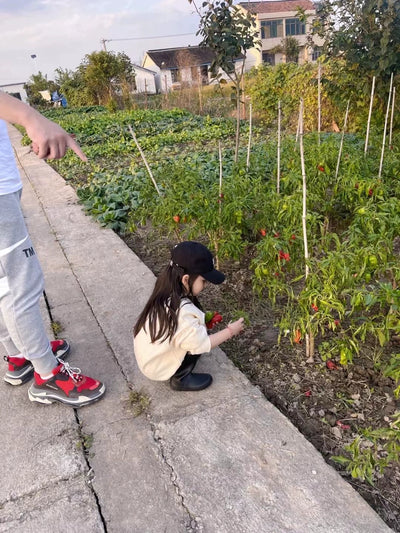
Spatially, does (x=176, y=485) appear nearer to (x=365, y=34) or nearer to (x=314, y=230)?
(x=314, y=230)

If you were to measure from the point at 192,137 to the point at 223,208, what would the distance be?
7.27 meters

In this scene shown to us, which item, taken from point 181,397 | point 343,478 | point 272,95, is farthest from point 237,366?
point 272,95

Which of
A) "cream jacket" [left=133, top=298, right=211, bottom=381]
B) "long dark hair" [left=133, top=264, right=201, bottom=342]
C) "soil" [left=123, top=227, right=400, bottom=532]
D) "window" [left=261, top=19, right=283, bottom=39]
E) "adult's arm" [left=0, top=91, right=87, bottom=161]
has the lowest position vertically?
"soil" [left=123, top=227, right=400, bottom=532]

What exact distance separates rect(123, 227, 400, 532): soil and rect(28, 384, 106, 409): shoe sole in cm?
83

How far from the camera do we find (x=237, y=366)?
2492mm

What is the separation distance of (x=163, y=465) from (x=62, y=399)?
658 mm

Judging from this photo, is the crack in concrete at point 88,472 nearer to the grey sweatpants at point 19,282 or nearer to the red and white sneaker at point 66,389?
the red and white sneaker at point 66,389

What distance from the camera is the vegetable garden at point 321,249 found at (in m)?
1.99

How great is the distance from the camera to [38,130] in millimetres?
1459

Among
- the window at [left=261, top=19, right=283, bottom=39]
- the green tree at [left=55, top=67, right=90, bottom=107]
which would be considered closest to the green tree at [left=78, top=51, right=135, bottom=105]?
the green tree at [left=55, top=67, right=90, bottom=107]

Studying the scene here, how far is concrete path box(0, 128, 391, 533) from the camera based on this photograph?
1.60 m

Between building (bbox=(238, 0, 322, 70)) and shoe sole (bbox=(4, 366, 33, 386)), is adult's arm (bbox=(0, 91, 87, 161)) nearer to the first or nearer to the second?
shoe sole (bbox=(4, 366, 33, 386))

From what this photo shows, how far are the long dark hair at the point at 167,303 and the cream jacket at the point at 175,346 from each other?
0.03 metres

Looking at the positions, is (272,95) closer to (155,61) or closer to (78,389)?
(78,389)
